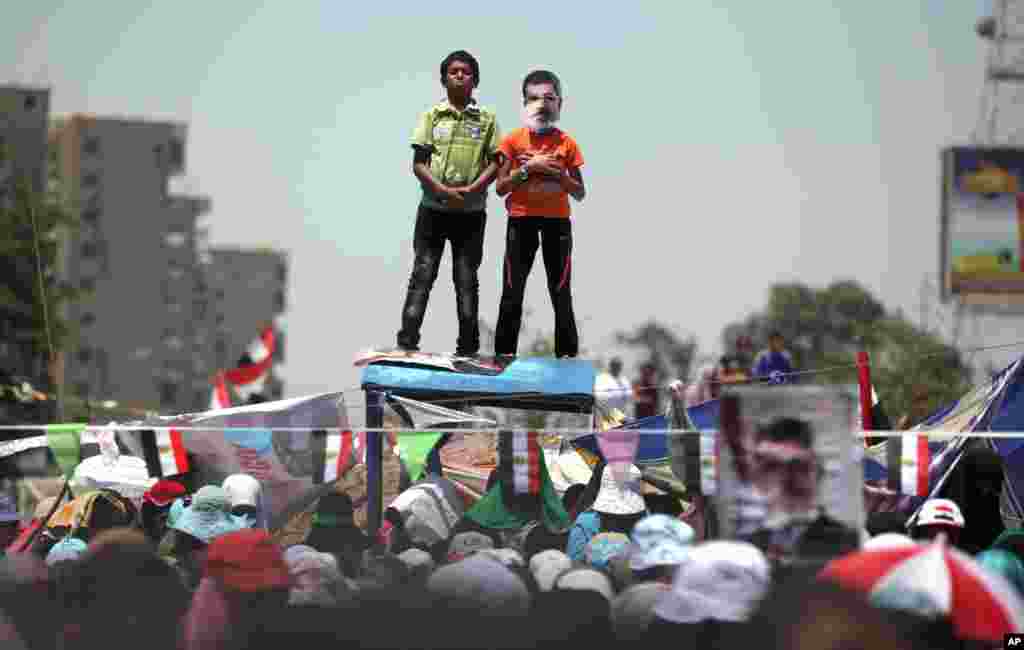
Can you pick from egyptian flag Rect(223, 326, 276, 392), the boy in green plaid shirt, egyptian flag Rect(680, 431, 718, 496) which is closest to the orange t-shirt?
the boy in green plaid shirt

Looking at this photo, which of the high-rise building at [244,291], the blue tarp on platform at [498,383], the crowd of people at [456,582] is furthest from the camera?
the high-rise building at [244,291]

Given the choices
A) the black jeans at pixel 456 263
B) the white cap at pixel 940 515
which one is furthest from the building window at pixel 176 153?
the white cap at pixel 940 515

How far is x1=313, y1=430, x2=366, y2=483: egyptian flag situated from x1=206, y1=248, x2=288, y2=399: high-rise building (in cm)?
11136

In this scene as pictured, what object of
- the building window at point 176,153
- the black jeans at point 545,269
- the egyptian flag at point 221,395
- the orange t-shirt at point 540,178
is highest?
the building window at point 176,153

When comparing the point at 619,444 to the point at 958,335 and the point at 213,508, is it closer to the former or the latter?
the point at 213,508

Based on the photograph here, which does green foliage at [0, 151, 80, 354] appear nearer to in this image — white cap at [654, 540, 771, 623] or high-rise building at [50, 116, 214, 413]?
white cap at [654, 540, 771, 623]

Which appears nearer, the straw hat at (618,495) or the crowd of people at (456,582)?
the crowd of people at (456,582)

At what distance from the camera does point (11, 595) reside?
25.6 ft

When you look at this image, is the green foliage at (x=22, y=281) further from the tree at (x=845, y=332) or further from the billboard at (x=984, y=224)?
the billboard at (x=984, y=224)

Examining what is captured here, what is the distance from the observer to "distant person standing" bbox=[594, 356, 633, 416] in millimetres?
13703

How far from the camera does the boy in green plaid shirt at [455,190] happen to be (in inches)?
400

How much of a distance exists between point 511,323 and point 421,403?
0.93 m

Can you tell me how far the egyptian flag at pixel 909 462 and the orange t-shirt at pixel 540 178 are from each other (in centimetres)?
309

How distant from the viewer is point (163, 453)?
898 cm
